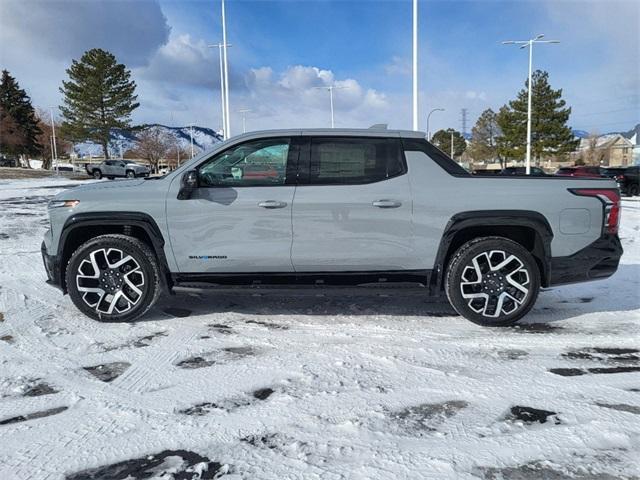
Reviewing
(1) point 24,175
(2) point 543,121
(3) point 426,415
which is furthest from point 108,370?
(2) point 543,121

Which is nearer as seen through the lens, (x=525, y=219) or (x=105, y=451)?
(x=105, y=451)

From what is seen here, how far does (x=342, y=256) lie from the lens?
410 cm

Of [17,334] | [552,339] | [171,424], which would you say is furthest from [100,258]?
[552,339]

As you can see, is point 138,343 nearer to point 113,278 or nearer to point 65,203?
point 113,278

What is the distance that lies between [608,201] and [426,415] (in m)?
2.62

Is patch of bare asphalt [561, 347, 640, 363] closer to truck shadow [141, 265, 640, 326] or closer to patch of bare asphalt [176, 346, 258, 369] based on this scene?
truck shadow [141, 265, 640, 326]

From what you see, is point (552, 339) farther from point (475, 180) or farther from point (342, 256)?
point (342, 256)

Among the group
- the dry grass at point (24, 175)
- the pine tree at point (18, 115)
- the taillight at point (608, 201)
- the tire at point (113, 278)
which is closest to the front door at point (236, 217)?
the tire at point (113, 278)

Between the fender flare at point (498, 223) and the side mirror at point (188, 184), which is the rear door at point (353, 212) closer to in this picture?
the fender flare at point (498, 223)

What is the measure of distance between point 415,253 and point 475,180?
0.82m

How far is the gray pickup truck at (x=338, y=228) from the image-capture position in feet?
13.3

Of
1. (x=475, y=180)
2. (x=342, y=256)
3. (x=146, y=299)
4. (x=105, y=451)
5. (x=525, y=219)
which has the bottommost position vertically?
(x=105, y=451)

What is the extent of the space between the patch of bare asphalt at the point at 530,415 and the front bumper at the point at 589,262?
1.70 m

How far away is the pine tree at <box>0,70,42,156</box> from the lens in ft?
170
